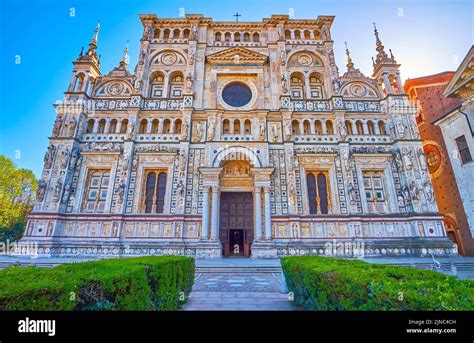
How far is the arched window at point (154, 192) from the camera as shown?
724 inches

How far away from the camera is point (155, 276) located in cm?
478

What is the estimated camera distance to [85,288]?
3.02m

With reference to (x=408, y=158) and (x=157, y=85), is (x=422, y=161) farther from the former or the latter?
(x=157, y=85)

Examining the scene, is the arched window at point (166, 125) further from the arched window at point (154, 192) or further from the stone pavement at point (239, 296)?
the stone pavement at point (239, 296)

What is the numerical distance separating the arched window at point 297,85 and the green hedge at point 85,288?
2113cm

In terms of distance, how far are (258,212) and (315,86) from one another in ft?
45.9

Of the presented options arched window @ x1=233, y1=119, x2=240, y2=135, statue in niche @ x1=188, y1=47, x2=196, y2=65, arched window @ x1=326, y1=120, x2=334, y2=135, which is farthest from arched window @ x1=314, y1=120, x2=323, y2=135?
statue in niche @ x1=188, y1=47, x2=196, y2=65

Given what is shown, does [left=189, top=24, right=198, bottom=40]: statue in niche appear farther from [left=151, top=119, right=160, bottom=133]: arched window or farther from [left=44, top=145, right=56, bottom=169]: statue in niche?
[left=44, top=145, right=56, bottom=169]: statue in niche

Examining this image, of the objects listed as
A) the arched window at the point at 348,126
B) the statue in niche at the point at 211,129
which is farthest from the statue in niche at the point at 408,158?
the statue in niche at the point at 211,129

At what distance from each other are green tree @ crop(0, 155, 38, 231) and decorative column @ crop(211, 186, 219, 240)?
23.2 meters

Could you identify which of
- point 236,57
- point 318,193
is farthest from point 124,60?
point 318,193

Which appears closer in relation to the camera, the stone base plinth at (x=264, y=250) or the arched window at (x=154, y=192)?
the stone base plinth at (x=264, y=250)

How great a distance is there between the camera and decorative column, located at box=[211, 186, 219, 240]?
1723 centimetres

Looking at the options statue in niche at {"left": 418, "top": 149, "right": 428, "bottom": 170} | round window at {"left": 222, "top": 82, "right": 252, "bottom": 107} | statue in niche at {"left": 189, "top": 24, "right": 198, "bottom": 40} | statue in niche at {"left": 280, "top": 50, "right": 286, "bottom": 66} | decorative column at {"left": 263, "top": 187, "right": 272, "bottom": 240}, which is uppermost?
statue in niche at {"left": 189, "top": 24, "right": 198, "bottom": 40}
